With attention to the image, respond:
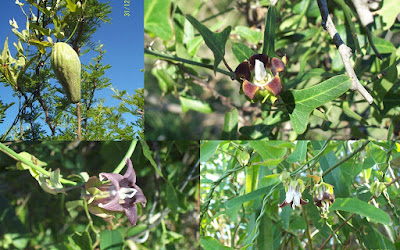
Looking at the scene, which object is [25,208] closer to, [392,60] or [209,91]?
[209,91]

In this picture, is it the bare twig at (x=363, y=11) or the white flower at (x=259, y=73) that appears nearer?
the white flower at (x=259, y=73)

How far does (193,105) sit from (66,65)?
1.22 ft

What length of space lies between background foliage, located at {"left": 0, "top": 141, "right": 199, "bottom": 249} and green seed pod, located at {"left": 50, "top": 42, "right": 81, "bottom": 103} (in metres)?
0.17

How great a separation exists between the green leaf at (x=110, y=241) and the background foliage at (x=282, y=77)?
322 mm

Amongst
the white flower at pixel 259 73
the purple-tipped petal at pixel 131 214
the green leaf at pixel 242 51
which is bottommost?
the purple-tipped petal at pixel 131 214

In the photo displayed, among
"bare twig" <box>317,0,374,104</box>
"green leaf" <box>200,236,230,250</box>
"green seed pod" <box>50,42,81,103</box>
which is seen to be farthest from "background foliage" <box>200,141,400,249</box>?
"green seed pod" <box>50,42,81,103</box>

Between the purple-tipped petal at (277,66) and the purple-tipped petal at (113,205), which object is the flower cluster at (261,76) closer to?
the purple-tipped petal at (277,66)

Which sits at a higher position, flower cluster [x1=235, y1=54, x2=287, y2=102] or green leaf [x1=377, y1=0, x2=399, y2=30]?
green leaf [x1=377, y1=0, x2=399, y2=30]

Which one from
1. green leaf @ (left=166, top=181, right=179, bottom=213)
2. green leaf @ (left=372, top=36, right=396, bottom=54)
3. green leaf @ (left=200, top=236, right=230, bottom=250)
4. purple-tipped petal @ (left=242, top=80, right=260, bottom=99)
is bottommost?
green leaf @ (left=200, top=236, right=230, bottom=250)

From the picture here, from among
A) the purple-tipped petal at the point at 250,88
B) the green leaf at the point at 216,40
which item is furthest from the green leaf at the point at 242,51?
the purple-tipped petal at the point at 250,88

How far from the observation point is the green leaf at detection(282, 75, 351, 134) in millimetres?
586

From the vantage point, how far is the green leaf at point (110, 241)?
32.5 inches

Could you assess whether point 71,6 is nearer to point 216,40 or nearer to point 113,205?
point 216,40

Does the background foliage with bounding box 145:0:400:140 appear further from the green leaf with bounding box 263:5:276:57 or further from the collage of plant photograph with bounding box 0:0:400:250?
Answer: the green leaf with bounding box 263:5:276:57
